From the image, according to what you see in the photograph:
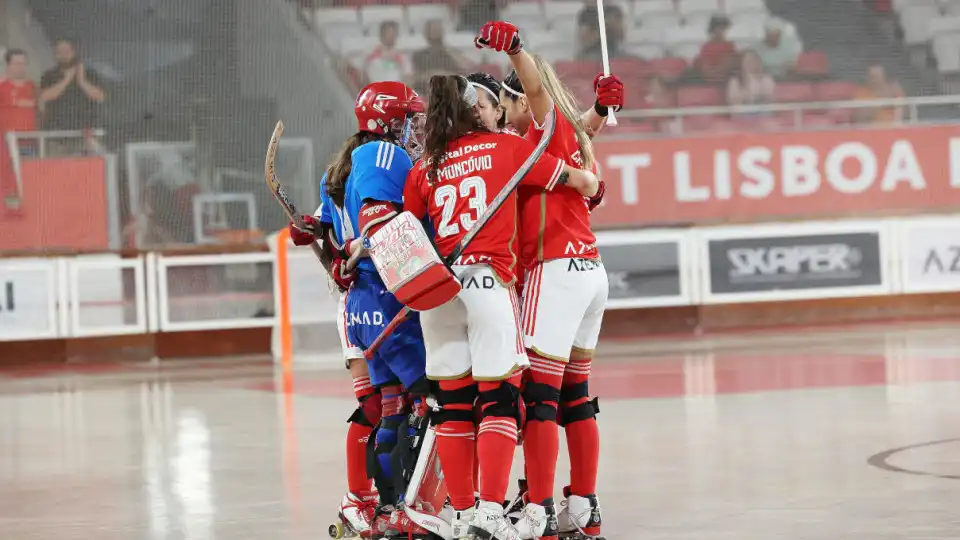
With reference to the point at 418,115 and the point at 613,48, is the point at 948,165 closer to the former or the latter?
the point at 613,48

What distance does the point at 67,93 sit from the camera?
13.6 meters

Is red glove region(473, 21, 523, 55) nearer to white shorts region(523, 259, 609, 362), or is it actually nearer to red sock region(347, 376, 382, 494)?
white shorts region(523, 259, 609, 362)

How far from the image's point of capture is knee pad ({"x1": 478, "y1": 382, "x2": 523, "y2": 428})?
4.82m

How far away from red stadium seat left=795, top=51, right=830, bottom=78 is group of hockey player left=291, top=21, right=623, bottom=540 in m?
9.58

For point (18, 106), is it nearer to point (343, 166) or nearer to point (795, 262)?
point (795, 262)

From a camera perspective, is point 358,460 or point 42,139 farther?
point 42,139

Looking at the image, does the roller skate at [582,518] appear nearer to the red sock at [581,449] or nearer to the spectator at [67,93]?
the red sock at [581,449]

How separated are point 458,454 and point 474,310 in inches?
19.7

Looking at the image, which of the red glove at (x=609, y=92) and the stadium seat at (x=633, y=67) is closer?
the red glove at (x=609, y=92)

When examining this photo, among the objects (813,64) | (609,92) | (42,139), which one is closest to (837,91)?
(813,64)

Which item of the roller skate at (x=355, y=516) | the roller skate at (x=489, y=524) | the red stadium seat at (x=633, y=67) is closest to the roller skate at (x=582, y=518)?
the roller skate at (x=489, y=524)

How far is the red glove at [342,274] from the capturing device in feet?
17.5

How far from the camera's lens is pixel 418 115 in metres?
5.41

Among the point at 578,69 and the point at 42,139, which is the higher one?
the point at 578,69
